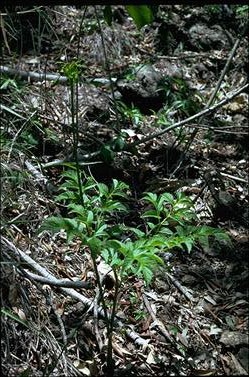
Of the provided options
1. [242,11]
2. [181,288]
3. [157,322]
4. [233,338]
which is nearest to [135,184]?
[181,288]

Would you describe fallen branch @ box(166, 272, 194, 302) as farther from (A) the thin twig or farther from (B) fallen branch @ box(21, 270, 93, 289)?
(B) fallen branch @ box(21, 270, 93, 289)

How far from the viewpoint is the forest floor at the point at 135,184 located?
7.09ft

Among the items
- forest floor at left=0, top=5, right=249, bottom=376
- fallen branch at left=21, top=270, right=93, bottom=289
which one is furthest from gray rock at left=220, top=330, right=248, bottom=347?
fallen branch at left=21, top=270, right=93, bottom=289

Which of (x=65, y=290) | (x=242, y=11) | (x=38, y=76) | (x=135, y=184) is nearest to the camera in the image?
(x=65, y=290)

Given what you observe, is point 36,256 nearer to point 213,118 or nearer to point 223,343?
point 223,343

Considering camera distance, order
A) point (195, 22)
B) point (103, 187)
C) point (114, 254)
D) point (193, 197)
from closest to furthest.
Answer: point (114, 254), point (103, 187), point (193, 197), point (195, 22)

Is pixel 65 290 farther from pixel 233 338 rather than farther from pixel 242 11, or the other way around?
pixel 242 11

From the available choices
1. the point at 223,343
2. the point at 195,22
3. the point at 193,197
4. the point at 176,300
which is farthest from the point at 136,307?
the point at 195,22

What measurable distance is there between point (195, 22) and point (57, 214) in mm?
3558

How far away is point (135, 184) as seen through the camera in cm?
351

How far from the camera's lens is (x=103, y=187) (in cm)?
209

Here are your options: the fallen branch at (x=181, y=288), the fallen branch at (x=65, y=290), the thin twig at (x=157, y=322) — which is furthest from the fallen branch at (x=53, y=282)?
the fallen branch at (x=181, y=288)

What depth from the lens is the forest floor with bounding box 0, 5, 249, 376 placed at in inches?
85.0

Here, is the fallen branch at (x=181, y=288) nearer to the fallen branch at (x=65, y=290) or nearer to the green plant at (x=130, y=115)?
the fallen branch at (x=65, y=290)
